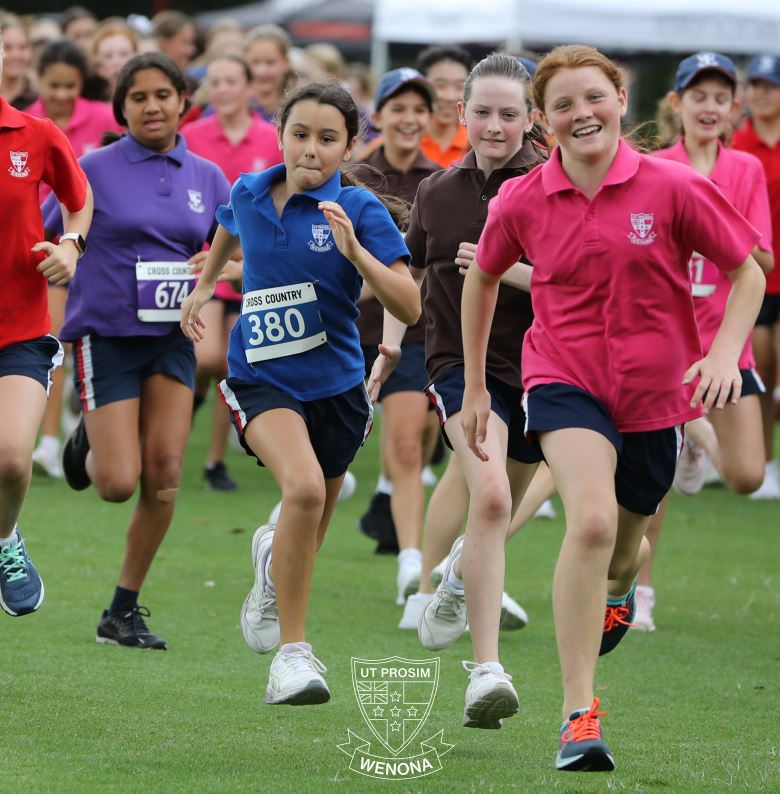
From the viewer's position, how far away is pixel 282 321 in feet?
17.9

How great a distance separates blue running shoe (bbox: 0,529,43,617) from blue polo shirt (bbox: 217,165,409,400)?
3.27ft

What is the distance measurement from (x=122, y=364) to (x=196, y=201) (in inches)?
30.9

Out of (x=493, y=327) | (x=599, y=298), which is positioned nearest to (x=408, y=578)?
(x=493, y=327)

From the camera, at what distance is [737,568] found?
8844mm

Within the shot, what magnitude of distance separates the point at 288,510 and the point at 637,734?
1.35 meters

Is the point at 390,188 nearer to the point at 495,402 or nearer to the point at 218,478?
the point at 495,402

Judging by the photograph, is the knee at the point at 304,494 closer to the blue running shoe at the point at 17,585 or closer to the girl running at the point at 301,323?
the girl running at the point at 301,323

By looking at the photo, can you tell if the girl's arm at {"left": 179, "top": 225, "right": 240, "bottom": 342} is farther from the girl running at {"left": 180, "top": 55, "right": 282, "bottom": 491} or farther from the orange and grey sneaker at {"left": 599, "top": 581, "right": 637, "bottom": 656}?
A: the girl running at {"left": 180, "top": 55, "right": 282, "bottom": 491}

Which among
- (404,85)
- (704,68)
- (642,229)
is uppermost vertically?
(704,68)

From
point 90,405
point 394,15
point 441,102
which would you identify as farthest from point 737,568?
point 394,15

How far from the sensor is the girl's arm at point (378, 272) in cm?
513

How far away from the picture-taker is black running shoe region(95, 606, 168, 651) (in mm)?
6574

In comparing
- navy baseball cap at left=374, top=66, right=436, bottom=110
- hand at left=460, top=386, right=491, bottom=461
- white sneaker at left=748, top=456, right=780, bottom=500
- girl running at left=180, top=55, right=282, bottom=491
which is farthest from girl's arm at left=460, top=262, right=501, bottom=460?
white sneaker at left=748, top=456, right=780, bottom=500

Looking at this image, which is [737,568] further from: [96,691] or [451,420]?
[96,691]
